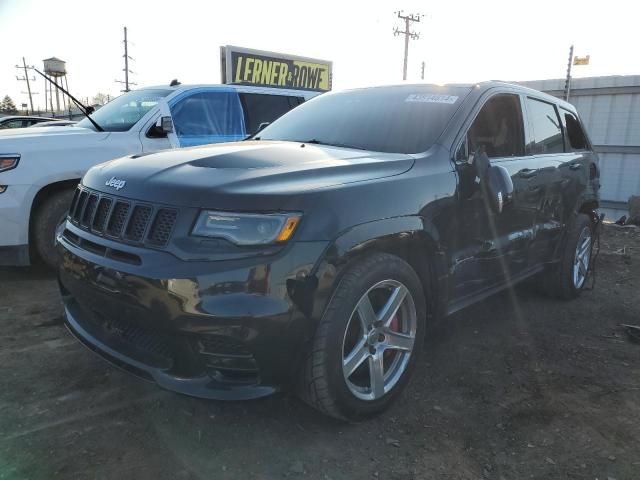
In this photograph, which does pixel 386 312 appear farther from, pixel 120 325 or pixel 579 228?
pixel 579 228

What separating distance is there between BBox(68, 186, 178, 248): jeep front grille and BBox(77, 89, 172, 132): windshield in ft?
9.73

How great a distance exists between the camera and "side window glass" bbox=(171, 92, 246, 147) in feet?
19.1

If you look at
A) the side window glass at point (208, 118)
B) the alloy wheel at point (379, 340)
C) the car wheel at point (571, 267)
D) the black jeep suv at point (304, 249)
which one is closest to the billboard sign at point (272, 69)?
the side window glass at point (208, 118)

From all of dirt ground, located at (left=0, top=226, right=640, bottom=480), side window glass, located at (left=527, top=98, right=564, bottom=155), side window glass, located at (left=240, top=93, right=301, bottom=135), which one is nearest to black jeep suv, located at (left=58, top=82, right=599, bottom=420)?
dirt ground, located at (left=0, top=226, right=640, bottom=480)

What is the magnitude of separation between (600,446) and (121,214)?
2624mm

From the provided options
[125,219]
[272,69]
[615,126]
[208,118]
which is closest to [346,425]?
[125,219]

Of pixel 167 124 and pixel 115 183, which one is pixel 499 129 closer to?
pixel 115 183

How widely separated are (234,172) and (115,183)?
652 millimetres

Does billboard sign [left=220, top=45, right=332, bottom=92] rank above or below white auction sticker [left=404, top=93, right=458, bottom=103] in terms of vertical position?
above

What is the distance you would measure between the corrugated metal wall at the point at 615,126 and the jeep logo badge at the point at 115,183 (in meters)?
16.9

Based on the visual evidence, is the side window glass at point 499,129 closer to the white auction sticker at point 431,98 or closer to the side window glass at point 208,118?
the white auction sticker at point 431,98

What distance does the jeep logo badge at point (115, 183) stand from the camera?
2.51 meters

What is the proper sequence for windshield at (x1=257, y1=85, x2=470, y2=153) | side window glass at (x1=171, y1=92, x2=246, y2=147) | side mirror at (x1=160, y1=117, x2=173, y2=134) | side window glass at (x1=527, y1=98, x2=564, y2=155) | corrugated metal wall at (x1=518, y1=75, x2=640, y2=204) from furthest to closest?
1. corrugated metal wall at (x1=518, y1=75, x2=640, y2=204)
2. side window glass at (x1=171, y1=92, x2=246, y2=147)
3. side mirror at (x1=160, y1=117, x2=173, y2=134)
4. side window glass at (x1=527, y1=98, x2=564, y2=155)
5. windshield at (x1=257, y1=85, x2=470, y2=153)

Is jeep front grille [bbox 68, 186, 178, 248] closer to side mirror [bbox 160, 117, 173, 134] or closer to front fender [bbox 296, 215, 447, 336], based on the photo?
front fender [bbox 296, 215, 447, 336]
